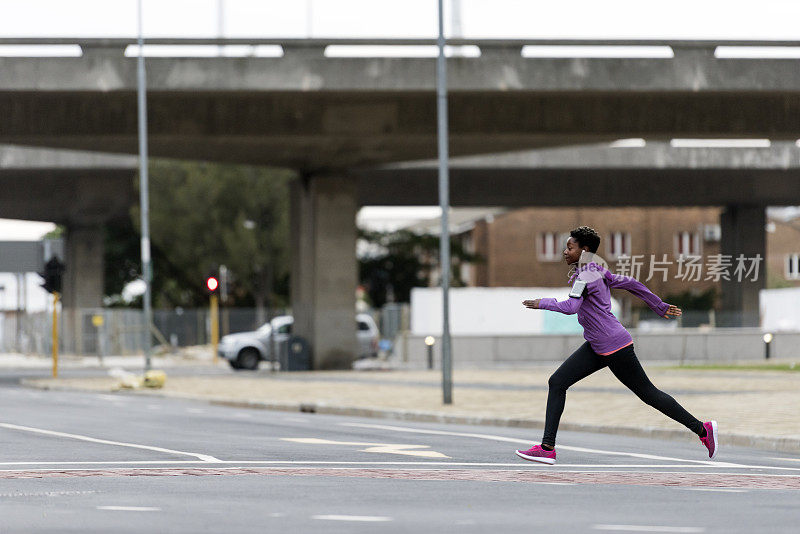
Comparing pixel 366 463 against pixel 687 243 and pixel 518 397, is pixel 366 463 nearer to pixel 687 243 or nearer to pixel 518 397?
pixel 518 397

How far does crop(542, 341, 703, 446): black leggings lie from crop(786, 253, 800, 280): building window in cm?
7221

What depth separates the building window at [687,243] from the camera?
81438 mm

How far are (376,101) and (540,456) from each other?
22.6 meters

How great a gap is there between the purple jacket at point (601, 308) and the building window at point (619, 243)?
70342 millimetres

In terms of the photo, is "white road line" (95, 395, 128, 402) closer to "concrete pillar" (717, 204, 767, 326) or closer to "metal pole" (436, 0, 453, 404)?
"metal pole" (436, 0, 453, 404)

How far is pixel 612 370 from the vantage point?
11.7 metres

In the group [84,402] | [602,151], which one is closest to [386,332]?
[602,151]

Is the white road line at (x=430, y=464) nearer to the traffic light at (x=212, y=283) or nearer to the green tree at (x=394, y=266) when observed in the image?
the traffic light at (x=212, y=283)

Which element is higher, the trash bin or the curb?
the trash bin

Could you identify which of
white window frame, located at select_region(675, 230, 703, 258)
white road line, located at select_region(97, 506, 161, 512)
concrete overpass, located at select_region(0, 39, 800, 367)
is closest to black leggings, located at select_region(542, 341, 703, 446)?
white road line, located at select_region(97, 506, 161, 512)

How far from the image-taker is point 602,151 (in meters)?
52.9

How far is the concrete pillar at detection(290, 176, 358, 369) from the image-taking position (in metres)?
40.2

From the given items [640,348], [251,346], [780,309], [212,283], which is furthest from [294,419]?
[780,309]

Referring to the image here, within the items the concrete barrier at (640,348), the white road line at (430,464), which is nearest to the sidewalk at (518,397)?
the white road line at (430,464)
